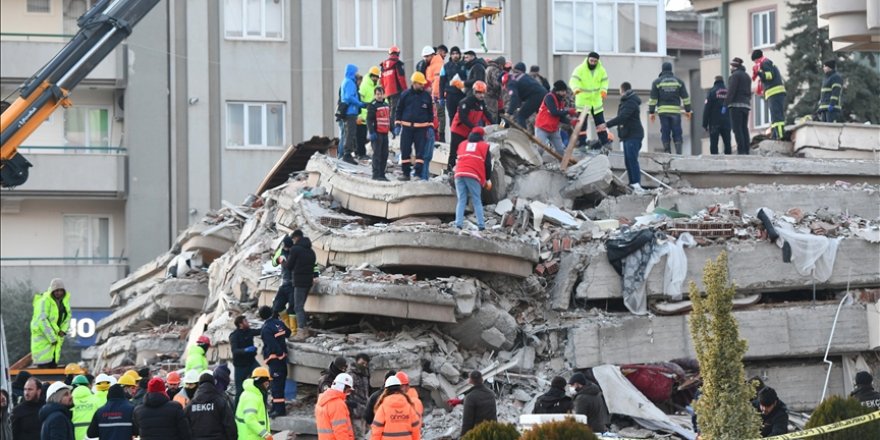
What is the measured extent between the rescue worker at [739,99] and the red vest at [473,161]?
22.2ft

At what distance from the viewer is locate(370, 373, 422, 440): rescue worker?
19.2 metres

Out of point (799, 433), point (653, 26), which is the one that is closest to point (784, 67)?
point (653, 26)

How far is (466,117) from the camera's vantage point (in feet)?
87.0

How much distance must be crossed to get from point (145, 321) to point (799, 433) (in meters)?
16.4

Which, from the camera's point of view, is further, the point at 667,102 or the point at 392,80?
the point at 667,102

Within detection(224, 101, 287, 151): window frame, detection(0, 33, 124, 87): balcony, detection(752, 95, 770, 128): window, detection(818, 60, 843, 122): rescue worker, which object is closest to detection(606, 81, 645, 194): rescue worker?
detection(818, 60, 843, 122): rescue worker

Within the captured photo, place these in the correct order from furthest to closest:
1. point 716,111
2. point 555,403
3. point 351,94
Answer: point 716,111
point 351,94
point 555,403

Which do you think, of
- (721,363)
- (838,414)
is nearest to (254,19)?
(838,414)

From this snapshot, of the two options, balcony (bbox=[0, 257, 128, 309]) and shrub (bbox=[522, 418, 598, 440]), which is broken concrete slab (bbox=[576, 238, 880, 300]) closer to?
shrub (bbox=[522, 418, 598, 440])

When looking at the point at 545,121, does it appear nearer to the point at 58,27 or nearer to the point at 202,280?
the point at 202,280

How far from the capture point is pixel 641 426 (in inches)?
921

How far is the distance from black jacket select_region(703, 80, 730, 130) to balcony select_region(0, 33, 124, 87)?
20371 millimetres

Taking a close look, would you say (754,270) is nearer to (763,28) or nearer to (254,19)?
(254,19)

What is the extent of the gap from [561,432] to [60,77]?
623 inches
